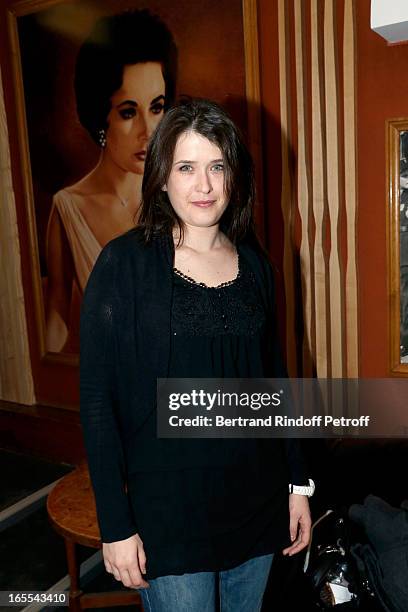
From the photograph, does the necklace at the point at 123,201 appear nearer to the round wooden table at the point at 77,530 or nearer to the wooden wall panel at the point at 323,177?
the wooden wall panel at the point at 323,177

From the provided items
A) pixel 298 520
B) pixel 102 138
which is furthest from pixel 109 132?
pixel 298 520

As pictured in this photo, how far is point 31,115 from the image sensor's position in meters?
3.30

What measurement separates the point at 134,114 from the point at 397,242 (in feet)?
4.75

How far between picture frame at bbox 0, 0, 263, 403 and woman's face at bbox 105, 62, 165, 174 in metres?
0.16

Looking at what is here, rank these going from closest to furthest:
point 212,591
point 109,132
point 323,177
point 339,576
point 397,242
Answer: point 212,591
point 339,576
point 397,242
point 323,177
point 109,132

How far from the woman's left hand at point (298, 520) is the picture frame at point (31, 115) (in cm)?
156

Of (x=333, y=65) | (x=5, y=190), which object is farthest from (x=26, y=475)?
(x=333, y=65)

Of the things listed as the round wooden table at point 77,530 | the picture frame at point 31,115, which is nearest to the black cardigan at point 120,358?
the round wooden table at point 77,530

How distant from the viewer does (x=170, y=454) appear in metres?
1.11

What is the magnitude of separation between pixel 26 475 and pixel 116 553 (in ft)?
7.66

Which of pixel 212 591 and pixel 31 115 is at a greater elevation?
pixel 31 115

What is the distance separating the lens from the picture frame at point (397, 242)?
229 cm

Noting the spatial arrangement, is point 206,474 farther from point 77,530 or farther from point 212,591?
point 77,530

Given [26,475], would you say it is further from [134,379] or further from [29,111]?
[134,379]
